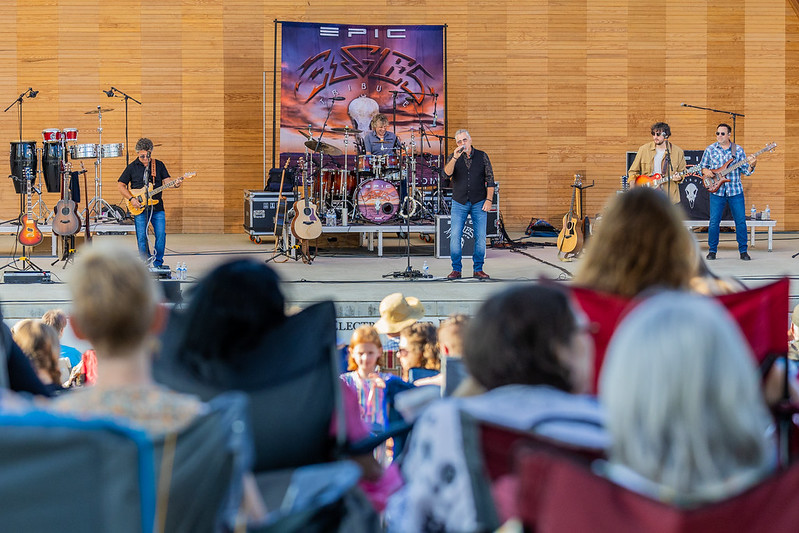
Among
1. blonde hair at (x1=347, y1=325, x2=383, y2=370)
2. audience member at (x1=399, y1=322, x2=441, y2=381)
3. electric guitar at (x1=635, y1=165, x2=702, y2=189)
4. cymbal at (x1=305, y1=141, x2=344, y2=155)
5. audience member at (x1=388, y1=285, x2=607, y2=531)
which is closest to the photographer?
audience member at (x1=388, y1=285, x2=607, y2=531)

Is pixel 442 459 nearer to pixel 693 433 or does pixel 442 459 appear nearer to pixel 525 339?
pixel 525 339

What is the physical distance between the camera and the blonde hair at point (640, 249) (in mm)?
2609

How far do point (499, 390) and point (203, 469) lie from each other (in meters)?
0.57

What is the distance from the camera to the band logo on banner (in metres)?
13.6

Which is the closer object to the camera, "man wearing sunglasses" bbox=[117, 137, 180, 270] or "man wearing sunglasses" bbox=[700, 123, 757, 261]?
"man wearing sunglasses" bbox=[117, 137, 180, 270]

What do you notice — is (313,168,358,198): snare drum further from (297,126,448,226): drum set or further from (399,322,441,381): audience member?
(399,322,441,381): audience member

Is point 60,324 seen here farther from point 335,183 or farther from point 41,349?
point 335,183

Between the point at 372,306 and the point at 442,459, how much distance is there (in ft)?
20.3

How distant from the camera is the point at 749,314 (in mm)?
2518

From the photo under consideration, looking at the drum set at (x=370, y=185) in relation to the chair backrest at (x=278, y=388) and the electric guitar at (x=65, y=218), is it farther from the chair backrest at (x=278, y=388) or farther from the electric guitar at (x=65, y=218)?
the chair backrest at (x=278, y=388)

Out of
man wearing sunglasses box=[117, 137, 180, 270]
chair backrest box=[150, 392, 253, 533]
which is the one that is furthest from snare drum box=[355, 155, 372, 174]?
chair backrest box=[150, 392, 253, 533]

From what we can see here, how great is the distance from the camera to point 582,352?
6.49 ft

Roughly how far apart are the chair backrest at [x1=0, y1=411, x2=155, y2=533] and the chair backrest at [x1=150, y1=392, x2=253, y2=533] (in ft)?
0.16

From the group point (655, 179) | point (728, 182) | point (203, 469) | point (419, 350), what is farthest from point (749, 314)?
point (728, 182)
